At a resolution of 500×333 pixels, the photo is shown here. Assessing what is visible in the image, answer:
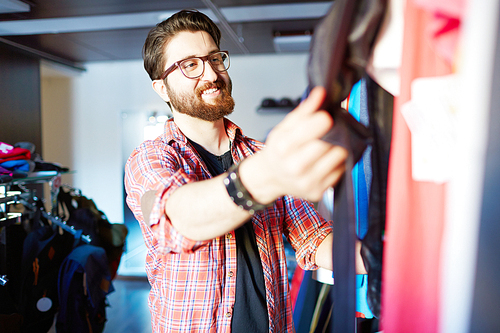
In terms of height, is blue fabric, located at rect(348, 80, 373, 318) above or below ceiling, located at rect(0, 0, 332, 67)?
below

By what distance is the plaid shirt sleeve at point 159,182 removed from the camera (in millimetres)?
618

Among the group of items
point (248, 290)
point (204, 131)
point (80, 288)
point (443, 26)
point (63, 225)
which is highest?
point (443, 26)

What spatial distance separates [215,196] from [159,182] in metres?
0.20

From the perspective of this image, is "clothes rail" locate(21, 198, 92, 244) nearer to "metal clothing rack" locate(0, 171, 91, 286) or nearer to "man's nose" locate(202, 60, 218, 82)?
"metal clothing rack" locate(0, 171, 91, 286)

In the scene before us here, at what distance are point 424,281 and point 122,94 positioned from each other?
160 inches

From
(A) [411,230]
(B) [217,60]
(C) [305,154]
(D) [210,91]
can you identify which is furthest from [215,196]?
(B) [217,60]

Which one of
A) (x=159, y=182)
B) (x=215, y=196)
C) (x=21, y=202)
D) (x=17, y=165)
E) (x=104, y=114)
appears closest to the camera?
(x=215, y=196)

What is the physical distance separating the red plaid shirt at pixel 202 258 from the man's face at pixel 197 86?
10 cm

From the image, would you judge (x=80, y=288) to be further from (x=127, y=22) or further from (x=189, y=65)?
(x=127, y=22)

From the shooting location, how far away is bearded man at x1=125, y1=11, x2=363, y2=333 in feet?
1.56

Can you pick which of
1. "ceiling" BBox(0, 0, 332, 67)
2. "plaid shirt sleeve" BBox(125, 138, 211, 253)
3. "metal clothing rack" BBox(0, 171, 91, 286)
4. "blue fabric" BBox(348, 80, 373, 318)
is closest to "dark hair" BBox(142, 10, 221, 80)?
"plaid shirt sleeve" BBox(125, 138, 211, 253)

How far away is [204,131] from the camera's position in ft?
3.85

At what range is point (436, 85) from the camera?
46 centimetres

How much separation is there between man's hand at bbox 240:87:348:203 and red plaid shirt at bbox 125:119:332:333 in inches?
14.8
